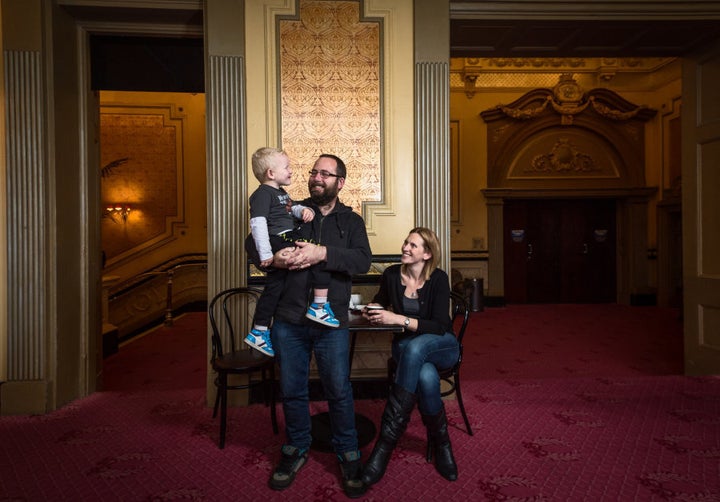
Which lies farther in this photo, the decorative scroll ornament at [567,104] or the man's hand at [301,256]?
the decorative scroll ornament at [567,104]

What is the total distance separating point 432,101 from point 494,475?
2.39 meters

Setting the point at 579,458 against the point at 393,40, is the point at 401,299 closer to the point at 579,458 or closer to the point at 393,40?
the point at 579,458

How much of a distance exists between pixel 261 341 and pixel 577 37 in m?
3.51

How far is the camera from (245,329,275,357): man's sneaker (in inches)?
86.7

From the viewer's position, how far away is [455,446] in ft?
8.39

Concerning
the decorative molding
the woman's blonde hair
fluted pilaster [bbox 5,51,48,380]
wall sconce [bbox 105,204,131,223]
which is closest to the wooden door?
the decorative molding

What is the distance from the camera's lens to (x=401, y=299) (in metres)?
2.48

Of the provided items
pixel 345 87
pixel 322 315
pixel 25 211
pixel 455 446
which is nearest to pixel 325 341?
pixel 322 315

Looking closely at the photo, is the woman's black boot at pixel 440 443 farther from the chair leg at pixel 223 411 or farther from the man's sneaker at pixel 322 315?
the chair leg at pixel 223 411

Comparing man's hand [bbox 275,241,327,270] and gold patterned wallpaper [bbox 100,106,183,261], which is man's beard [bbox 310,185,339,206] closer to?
man's hand [bbox 275,241,327,270]

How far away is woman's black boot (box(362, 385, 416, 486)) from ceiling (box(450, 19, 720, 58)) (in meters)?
2.78

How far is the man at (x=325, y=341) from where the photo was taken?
2082 mm

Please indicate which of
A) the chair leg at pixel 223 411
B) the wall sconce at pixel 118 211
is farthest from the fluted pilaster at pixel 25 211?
the wall sconce at pixel 118 211

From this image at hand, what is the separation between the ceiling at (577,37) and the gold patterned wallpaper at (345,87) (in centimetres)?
79
